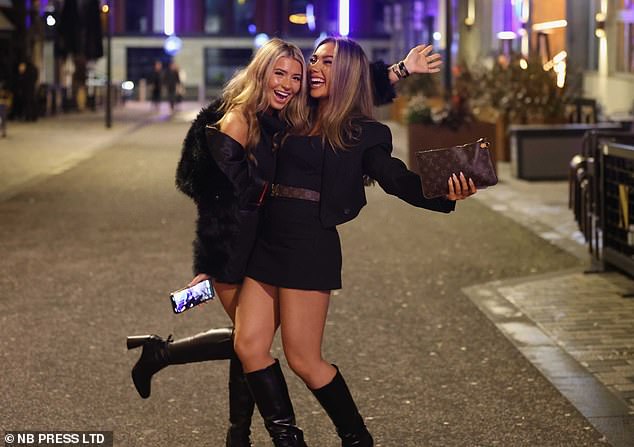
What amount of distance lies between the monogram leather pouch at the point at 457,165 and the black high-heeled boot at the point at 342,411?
0.91m

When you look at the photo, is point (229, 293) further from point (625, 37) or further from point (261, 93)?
point (625, 37)

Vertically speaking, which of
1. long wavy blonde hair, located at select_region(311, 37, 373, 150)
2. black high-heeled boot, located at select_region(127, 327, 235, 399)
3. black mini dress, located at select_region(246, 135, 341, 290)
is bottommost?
black high-heeled boot, located at select_region(127, 327, 235, 399)

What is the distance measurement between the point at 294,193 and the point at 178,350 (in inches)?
36.9

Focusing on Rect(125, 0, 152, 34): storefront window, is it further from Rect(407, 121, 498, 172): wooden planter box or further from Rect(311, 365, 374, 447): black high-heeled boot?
Rect(311, 365, 374, 447): black high-heeled boot

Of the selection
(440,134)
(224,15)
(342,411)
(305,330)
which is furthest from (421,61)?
(224,15)

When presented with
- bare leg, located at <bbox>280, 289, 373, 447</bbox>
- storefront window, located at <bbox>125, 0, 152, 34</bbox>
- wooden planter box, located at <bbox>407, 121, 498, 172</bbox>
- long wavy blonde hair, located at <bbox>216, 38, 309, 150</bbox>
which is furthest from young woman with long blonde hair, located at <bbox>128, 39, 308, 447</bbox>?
storefront window, located at <bbox>125, 0, 152, 34</bbox>

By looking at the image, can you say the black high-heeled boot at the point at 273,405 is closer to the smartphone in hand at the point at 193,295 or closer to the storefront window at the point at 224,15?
the smartphone in hand at the point at 193,295

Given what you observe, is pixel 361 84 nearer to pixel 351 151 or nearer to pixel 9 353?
pixel 351 151

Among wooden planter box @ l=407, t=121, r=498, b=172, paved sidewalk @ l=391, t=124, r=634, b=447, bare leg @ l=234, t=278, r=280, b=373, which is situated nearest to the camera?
bare leg @ l=234, t=278, r=280, b=373

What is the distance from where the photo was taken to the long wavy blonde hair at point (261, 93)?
495 centimetres

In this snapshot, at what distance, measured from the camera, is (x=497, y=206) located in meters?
16.4

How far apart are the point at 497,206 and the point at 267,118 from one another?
11.6 m

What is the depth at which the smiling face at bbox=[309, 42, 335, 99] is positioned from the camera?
4.95 metres

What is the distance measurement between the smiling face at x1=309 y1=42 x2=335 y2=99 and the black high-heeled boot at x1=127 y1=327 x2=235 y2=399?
1.03 metres
